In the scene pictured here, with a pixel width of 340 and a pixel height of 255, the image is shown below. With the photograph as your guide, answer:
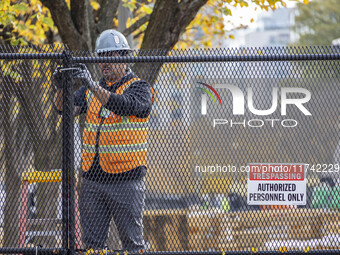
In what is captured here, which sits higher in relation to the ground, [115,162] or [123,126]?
[123,126]

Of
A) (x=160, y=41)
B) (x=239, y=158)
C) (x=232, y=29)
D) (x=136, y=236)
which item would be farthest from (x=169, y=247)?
(x=232, y=29)

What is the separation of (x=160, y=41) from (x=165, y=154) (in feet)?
6.90

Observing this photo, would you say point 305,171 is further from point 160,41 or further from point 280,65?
point 160,41

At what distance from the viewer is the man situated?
4.81 metres

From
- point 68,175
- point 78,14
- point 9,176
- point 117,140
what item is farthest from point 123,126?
point 78,14

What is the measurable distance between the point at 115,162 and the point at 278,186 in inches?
51.7

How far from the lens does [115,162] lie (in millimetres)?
4824

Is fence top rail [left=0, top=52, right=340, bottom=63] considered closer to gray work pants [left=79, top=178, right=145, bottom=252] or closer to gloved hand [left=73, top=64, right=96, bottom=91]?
gloved hand [left=73, top=64, right=96, bottom=91]

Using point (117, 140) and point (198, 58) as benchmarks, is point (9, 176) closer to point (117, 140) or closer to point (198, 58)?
point (117, 140)

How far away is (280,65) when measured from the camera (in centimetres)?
493

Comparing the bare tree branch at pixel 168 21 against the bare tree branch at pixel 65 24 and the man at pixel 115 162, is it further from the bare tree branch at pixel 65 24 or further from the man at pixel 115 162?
the man at pixel 115 162

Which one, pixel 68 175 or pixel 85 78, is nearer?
pixel 85 78

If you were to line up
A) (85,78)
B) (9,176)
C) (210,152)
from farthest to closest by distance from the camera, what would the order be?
(9,176) < (210,152) < (85,78)

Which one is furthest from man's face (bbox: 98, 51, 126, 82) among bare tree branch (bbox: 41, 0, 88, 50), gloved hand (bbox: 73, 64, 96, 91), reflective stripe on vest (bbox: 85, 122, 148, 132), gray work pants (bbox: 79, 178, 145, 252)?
bare tree branch (bbox: 41, 0, 88, 50)
